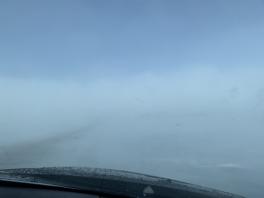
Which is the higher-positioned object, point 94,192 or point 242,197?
point 242,197

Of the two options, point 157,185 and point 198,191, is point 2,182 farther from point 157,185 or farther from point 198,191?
point 198,191

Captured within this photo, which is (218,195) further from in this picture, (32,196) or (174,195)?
(32,196)

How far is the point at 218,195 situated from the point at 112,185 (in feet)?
5.59

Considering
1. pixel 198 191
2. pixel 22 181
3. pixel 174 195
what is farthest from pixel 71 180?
pixel 198 191

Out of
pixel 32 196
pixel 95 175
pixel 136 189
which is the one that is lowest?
pixel 32 196

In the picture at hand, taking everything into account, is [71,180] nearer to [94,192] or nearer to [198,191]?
[94,192]

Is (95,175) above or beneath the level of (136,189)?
above

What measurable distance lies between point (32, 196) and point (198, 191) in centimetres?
281

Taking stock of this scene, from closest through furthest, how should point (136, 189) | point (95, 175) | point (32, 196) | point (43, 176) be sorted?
point (32, 196)
point (136, 189)
point (43, 176)
point (95, 175)

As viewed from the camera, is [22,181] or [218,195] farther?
[218,195]

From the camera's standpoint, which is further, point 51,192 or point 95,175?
point 95,175

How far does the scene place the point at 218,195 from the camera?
274 inches

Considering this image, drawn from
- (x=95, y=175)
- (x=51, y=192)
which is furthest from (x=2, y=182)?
(x=95, y=175)

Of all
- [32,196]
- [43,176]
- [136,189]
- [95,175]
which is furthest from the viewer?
[95,175]
